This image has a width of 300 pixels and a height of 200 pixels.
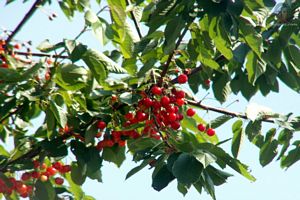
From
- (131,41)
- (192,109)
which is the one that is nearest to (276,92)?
(192,109)

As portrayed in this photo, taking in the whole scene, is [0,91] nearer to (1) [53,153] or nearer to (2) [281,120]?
(1) [53,153]

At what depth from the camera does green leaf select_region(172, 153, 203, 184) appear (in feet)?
7.89

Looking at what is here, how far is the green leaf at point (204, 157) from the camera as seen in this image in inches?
94.7

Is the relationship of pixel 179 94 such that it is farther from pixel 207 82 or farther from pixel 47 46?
pixel 47 46

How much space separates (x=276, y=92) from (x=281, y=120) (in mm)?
168

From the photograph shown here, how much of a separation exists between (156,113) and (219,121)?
0.48 metres

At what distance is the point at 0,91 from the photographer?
287 centimetres

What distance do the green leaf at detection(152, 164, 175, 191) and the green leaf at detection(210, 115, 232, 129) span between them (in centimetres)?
74

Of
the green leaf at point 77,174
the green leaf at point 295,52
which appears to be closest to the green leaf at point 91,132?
the green leaf at point 77,174

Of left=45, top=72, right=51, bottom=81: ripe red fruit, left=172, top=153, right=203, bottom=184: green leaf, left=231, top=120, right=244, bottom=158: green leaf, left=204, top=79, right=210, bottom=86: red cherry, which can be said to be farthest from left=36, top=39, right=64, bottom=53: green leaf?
left=231, top=120, right=244, bottom=158: green leaf

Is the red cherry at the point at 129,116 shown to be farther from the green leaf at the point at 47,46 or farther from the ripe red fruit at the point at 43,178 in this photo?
the ripe red fruit at the point at 43,178

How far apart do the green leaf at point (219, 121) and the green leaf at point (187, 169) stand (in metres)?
0.81

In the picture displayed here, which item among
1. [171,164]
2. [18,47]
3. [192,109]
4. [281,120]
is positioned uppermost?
[18,47]

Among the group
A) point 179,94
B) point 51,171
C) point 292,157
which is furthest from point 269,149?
point 51,171
